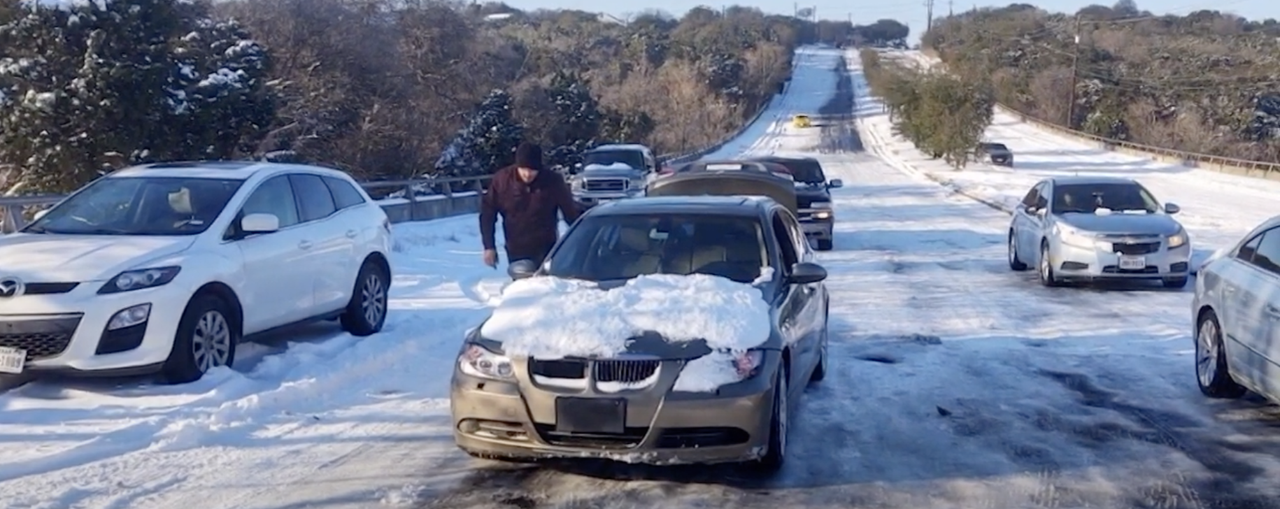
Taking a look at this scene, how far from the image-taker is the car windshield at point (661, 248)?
8.23 metres

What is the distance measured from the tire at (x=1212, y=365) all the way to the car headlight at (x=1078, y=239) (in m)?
6.57

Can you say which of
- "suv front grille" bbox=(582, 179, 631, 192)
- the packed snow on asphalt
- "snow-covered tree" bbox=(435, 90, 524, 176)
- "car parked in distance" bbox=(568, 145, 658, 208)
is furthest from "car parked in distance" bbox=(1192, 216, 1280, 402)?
"snow-covered tree" bbox=(435, 90, 524, 176)

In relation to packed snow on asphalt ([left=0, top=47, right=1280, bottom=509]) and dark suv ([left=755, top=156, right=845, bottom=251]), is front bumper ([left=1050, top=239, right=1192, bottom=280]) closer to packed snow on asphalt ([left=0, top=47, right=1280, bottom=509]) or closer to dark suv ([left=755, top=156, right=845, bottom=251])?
packed snow on asphalt ([left=0, top=47, right=1280, bottom=509])

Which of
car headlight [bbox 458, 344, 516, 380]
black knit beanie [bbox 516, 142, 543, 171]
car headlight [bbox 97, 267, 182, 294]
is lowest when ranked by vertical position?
car headlight [bbox 458, 344, 516, 380]

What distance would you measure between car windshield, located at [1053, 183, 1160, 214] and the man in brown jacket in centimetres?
898

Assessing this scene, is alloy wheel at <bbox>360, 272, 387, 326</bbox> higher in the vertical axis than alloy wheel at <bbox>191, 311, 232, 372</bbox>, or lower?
lower

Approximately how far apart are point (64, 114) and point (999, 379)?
64.6 ft

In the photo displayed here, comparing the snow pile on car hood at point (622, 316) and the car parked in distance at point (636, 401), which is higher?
the snow pile on car hood at point (622, 316)

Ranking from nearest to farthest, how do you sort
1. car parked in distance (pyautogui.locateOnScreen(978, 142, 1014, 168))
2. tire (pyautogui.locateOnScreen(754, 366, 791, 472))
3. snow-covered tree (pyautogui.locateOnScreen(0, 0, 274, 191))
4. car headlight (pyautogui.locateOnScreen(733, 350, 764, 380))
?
car headlight (pyautogui.locateOnScreen(733, 350, 764, 380)), tire (pyautogui.locateOnScreen(754, 366, 791, 472)), snow-covered tree (pyautogui.locateOnScreen(0, 0, 274, 191)), car parked in distance (pyautogui.locateOnScreen(978, 142, 1014, 168))

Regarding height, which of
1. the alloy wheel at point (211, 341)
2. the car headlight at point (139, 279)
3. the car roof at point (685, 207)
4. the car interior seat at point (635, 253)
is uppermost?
the car roof at point (685, 207)

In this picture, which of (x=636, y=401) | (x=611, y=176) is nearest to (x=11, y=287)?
(x=636, y=401)

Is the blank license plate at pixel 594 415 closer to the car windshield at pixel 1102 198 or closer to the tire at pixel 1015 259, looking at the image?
the car windshield at pixel 1102 198

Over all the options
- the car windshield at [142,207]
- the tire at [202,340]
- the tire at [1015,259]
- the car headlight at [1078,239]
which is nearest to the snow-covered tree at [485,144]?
the tire at [1015,259]

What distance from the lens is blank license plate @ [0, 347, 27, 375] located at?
8.26m
